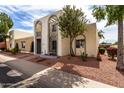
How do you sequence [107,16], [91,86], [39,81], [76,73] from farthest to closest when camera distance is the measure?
[107,16] < [76,73] < [39,81] < [91,86]

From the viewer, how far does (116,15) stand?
1090 centimetres

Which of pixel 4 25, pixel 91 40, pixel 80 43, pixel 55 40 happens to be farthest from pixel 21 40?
pixel 91 40

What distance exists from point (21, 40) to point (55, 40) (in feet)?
55.9

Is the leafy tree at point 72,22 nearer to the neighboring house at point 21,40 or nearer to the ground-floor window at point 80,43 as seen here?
the ground-floor window at point 80,43

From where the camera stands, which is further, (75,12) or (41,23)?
(41,23)

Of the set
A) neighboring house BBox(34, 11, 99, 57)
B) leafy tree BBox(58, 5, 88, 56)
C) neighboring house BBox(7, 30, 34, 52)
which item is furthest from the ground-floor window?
neighboring house BBox(7, 30, 34, 52)

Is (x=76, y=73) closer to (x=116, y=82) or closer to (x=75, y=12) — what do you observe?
(x=116, y=82)

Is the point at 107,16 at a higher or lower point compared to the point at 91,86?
higher

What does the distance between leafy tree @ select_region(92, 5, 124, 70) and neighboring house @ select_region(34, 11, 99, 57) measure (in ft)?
15.6

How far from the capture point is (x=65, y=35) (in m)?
16.7

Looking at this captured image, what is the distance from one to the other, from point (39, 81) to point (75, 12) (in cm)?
906

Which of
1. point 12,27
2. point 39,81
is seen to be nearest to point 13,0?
point 39,81
